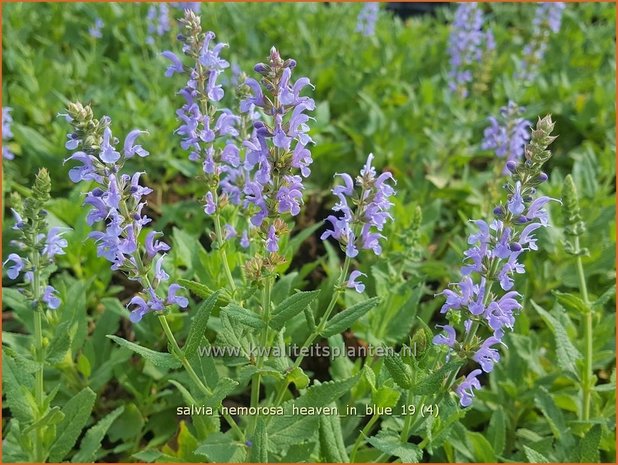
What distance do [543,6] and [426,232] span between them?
10.5ft

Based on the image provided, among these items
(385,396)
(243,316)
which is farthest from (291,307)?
(385,396)

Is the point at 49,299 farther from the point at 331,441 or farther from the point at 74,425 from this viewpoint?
the point at 331,441

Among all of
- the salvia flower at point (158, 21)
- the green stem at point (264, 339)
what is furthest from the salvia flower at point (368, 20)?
the green stem at point (264, 339)

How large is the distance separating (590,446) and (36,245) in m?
2.60

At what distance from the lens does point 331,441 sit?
293 cm

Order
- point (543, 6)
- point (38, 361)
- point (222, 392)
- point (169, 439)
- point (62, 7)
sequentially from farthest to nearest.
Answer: point (62, 7) < point (543, 6) < point (169, 439) < point (38, 361) < point (222, 392)

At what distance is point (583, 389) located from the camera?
3422mm

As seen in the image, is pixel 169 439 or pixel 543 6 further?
pixel 543 6

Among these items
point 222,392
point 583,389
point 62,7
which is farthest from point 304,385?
point 62,7

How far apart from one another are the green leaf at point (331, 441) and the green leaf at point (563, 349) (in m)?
1.22

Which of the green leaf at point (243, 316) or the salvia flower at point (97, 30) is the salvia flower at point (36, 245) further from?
the salvia flower at point (97, 30)

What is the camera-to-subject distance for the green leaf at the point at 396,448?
255 centimetres

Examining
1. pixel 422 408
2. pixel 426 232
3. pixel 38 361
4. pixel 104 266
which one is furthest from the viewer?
pixel 426 232

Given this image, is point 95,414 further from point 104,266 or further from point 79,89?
point 79,89
